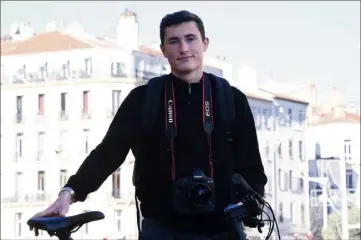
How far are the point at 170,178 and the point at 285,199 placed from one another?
317 feet

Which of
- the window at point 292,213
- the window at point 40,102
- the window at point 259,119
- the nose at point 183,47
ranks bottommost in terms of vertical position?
the window at point 292,213

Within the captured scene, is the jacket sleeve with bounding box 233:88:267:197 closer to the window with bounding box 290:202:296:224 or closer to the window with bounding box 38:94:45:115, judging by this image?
the window with bounding box 38:94:45:115

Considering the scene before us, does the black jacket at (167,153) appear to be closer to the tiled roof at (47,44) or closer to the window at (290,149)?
the tiled roof at (47,44)

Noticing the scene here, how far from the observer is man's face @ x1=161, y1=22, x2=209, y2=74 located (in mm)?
6477

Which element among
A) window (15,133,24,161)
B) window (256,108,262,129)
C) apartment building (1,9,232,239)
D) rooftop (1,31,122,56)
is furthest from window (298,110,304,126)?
window (15,133,24,161)

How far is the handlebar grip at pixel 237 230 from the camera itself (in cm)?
599

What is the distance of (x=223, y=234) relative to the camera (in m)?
6.18

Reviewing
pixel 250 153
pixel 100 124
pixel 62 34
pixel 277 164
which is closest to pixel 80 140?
pixel 100 124

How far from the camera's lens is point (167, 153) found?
638 centimetres

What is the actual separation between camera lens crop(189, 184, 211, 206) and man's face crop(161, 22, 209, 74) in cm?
64

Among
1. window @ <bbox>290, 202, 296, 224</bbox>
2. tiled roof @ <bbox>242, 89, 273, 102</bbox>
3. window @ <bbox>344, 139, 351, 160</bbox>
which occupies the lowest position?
window @ <bbox>290, 202, 296, 224</bbox>

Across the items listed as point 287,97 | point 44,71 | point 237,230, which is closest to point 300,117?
point 287,97

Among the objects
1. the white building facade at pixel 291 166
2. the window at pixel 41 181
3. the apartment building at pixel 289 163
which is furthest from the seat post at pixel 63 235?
the white building facade at pixel 291 166

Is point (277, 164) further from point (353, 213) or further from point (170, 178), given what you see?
point (170, 178)
